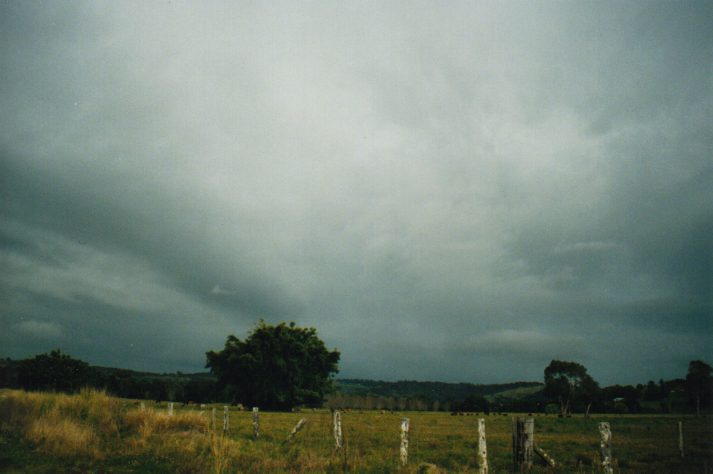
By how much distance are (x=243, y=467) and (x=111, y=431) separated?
8158 mm

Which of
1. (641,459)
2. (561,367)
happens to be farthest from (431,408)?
(641,459)

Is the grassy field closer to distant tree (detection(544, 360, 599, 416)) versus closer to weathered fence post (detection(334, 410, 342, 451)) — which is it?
weathered fence post (detection(334, 410, 342, 451))

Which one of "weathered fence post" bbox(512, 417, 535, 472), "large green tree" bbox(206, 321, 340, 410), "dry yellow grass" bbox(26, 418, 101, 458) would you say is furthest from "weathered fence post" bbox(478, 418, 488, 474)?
"large green tree" bbox(206, 321, 340, 410)

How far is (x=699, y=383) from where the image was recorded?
9238cm

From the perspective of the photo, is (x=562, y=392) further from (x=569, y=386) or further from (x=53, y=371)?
(x=53, y=371)

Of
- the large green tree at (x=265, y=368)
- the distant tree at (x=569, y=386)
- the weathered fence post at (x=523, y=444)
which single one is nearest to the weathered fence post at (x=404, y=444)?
the weathered fence post at (x=523, y=444)

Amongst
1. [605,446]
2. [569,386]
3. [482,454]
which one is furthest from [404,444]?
[569,386]

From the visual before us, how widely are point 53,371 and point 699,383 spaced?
11884cm

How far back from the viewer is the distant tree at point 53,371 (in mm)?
58469

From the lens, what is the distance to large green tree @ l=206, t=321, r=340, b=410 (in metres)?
59.5

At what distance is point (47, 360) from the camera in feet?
203

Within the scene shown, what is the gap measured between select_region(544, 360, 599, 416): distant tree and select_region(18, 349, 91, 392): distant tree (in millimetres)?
80868

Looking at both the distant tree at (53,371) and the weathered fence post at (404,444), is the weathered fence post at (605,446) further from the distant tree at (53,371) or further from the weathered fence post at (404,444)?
the distant tree at (53,371)

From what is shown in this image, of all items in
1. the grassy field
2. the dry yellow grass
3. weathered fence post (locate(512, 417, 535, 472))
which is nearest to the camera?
the grassy field
